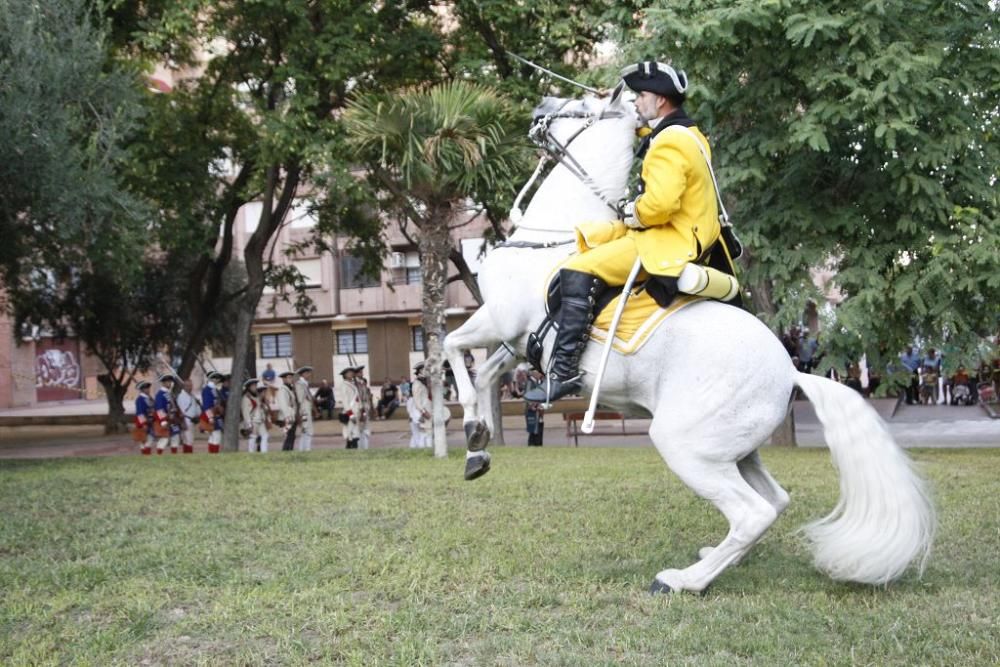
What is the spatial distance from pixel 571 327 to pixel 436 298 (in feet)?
42.0

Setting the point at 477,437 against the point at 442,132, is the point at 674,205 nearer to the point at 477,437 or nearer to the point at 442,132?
the point at 477,437

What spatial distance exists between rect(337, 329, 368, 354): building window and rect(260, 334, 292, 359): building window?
3190mm

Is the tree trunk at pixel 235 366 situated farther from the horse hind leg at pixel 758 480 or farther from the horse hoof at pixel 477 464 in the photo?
the horse hind leg at pixel 758 480

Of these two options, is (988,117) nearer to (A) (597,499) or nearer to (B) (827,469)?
(B) (827,469)

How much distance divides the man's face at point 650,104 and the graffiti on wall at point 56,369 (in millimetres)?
61693

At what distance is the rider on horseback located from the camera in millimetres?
6625

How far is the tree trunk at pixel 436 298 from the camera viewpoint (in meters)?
19.0

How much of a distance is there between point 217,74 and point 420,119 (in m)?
10.9

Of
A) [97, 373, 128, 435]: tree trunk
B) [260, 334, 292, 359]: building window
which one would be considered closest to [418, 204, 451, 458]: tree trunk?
[97, 373, 128, 435]: tree trunk

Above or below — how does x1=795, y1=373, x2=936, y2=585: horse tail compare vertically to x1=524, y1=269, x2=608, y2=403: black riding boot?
below

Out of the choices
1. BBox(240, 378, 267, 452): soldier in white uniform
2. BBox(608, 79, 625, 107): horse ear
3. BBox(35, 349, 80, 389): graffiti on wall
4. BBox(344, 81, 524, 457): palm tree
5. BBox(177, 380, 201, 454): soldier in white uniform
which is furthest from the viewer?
BBox(35, 349, 80, 389): graffiti on wall

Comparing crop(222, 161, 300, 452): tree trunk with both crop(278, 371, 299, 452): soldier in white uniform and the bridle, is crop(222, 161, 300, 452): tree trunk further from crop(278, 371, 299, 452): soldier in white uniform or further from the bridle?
the bridle

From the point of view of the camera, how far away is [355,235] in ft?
94.3

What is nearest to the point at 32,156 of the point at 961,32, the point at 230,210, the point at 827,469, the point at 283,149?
the point at 283,149
